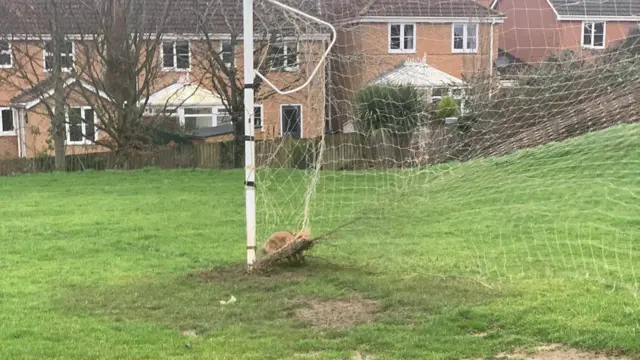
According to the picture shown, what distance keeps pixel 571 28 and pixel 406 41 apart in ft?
15.0

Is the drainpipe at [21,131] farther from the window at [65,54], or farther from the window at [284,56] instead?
the window at [284,56]

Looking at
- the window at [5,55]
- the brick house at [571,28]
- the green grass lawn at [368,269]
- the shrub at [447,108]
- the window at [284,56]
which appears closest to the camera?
the green grass lawn at [368,269]

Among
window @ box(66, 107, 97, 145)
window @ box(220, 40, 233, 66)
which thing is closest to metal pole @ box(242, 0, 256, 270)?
window @ box(220, 40, 233, 66)

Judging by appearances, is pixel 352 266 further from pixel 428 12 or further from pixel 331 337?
pixel 428 12

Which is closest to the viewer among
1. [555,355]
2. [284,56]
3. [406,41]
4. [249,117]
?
[555,355]

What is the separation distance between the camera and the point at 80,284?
7.05 m

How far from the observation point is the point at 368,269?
745 centimetres

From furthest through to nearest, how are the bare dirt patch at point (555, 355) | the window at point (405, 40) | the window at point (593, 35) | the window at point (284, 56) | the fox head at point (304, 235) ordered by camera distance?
the window at point (405, 40) → the window at point (284, 56) → the fox head at point (304, 235) → the window at point (593, 35) → the bare dirt patch at point (555, 355)

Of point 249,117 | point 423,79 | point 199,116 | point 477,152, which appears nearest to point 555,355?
point 477,152

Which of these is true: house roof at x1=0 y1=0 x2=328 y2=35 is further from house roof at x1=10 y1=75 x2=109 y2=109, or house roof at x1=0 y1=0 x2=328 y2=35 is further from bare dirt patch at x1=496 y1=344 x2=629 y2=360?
bare dirt patch at x1=496 y1=344 x2=629 y2=360

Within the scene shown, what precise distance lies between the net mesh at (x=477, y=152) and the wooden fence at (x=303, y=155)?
0.06 metres

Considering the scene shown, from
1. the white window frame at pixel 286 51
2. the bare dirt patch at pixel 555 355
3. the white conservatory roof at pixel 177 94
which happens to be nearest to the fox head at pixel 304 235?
the bare dirt patch at pixel 555 355

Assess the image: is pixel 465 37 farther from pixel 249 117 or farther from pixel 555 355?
pixel 555 355

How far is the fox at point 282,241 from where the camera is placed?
749cm
